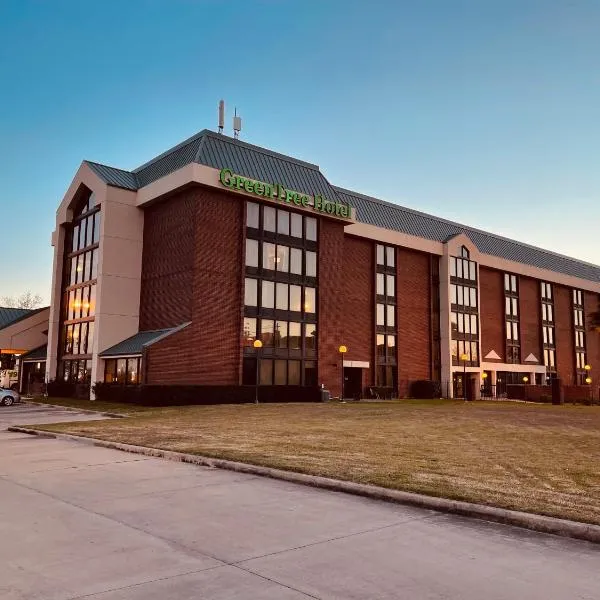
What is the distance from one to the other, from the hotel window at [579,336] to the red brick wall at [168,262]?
54.1 meters

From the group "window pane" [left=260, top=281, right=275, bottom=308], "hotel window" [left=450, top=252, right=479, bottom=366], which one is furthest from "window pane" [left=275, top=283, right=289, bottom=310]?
"hotel window" [left=450, top=252, right=479, bottom=366]

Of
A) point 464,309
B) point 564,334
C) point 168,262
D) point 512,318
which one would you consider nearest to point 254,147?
point 168,262

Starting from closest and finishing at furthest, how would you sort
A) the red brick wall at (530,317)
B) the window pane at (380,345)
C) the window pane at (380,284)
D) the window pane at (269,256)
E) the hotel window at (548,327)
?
the window pane at (269,256) → the window pane at (380,345) → the window pane at (380,284) → the red brick wall at (530,317) → the hotel window at (548,327)

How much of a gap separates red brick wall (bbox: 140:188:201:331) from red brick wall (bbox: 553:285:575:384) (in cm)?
4921

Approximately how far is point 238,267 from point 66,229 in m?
17.7

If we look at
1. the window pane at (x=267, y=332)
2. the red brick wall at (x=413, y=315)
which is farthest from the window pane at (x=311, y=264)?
the red brick wall at (x=413, y=315)

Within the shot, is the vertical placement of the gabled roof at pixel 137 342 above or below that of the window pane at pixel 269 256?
below

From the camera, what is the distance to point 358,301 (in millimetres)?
49250

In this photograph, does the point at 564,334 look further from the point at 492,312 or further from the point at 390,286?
the point at 390,286

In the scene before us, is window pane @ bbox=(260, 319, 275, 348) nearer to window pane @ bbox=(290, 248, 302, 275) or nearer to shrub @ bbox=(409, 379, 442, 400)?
window pane @ bbox=(290, 248, 302, 275)

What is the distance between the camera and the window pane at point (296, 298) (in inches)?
1684

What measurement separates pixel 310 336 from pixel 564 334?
41420 millimetres

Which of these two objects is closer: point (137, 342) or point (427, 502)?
point (427, 502)

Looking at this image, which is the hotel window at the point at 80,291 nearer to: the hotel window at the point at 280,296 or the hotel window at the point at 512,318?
the hotel window at the point at 280,296
